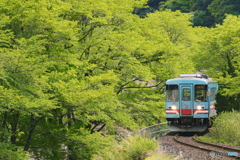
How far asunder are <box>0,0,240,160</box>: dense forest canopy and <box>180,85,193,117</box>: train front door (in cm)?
318

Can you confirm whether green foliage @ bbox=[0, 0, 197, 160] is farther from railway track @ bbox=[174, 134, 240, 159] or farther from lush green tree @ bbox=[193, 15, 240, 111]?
lush green tree @ bbox=[193, 15, 240, 111]

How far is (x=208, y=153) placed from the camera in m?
11.9

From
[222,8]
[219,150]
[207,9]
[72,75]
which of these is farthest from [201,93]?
[207,9]

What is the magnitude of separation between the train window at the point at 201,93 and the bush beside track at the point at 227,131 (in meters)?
1.66

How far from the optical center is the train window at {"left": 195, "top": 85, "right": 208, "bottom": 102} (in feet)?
57.9

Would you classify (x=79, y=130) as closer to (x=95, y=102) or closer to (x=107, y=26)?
(x=95, y=102)

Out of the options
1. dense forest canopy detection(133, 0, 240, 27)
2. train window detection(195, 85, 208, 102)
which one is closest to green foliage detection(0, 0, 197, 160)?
train window detection(195, 85, 208, 102)

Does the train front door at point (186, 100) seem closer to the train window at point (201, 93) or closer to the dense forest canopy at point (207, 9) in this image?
the train window at point (201, 93)

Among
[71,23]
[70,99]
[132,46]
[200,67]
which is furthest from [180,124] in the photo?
[200,67]

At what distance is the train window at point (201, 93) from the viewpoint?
17641 millimetres

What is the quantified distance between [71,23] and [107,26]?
14.4 ft

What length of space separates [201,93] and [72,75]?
7382 mm

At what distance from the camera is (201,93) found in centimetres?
1772

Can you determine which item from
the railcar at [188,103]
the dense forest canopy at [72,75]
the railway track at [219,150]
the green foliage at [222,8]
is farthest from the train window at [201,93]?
the green foliage at [222,8]
